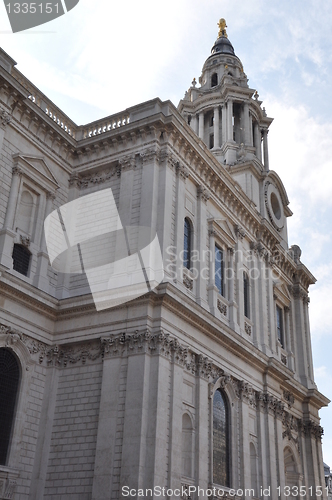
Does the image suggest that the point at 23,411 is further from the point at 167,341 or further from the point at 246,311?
the point at 246,311

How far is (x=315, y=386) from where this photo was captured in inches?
1435

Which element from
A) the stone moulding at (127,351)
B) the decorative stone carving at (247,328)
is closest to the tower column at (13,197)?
the stone moulding at (127,351)

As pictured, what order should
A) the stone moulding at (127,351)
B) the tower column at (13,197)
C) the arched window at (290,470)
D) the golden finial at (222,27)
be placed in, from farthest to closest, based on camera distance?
the golden finial at (222,27)
the arched window at (290,470)
the tower column at (13,197)
the stone moulding at (127,351)

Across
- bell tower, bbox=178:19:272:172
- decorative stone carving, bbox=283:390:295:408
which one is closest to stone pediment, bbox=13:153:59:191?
bell tower, bbox=178:19:272:172

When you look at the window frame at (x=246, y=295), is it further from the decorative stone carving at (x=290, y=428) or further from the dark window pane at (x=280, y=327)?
the decorative stone carving at (x=290, y=428)

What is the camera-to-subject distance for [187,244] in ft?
85.1

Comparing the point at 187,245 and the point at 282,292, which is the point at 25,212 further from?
the point at 282,292

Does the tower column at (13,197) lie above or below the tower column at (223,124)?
below

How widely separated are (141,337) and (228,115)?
24.3m

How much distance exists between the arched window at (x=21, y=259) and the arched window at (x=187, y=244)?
645 cm

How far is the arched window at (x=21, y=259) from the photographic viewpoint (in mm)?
22852

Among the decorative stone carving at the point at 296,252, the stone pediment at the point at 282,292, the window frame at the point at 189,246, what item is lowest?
the window frame at the point at 189,246

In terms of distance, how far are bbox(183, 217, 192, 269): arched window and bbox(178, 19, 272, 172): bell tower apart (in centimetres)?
1396

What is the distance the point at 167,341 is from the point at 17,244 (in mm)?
7029
